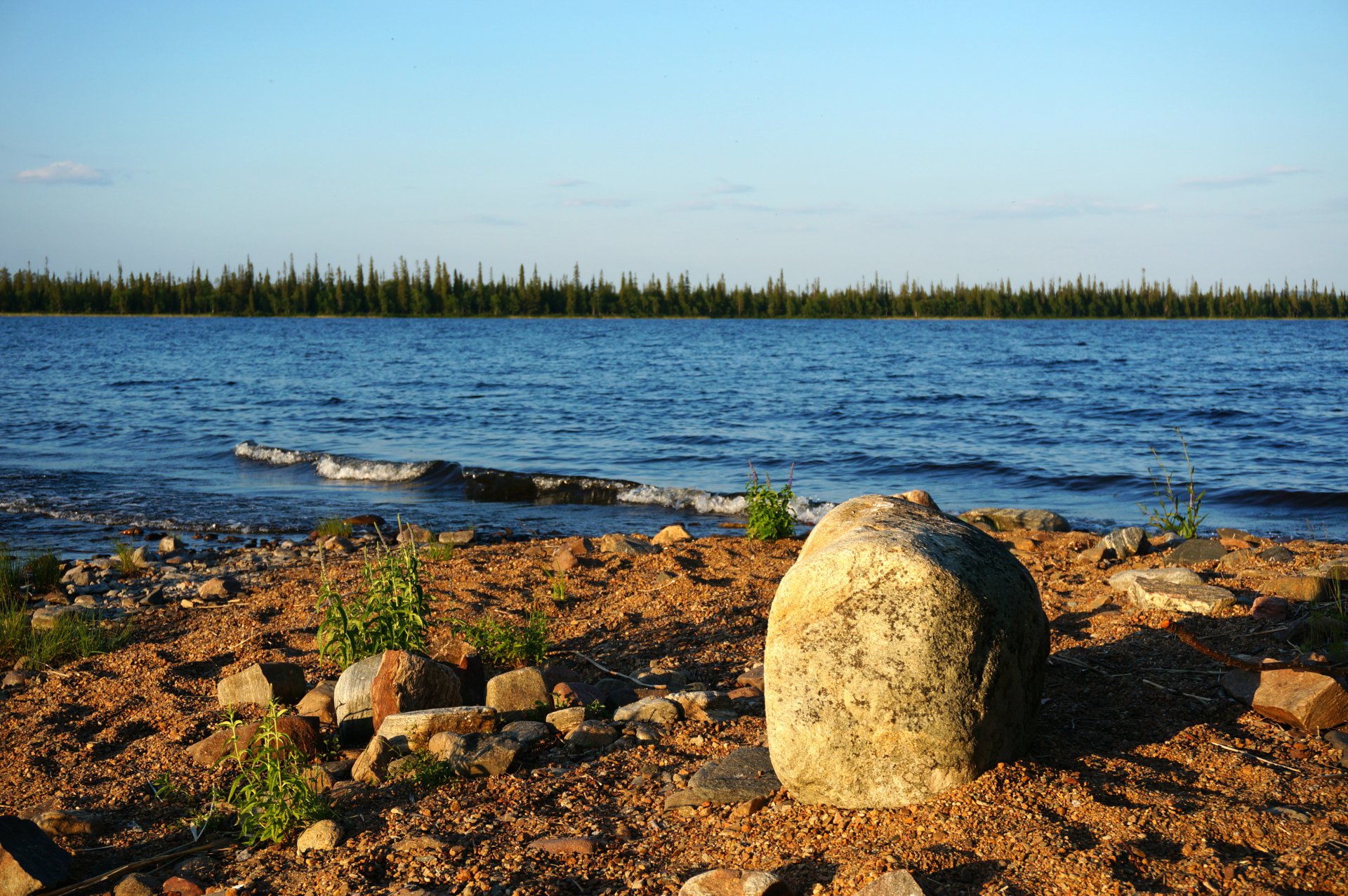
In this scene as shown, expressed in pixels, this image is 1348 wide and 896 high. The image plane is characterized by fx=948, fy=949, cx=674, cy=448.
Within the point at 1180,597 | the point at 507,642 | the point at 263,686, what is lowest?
the point at 263,686

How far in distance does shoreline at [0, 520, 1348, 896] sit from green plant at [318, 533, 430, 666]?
62 cm

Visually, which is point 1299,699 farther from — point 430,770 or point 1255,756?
point 430,770

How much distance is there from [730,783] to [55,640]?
17.4ft

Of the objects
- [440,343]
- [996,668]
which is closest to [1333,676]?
[996,668]

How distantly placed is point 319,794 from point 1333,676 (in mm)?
4554

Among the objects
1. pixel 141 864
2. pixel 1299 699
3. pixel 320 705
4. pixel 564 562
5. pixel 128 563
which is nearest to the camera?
pixel 141 864

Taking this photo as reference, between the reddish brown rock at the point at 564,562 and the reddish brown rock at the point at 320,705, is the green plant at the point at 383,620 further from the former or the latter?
the reddish brown rock at the point at 564,562

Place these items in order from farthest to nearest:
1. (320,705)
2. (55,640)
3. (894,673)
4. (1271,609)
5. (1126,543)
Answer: (1126,543), (55,640), (1271,609), (320,705), (894,673)

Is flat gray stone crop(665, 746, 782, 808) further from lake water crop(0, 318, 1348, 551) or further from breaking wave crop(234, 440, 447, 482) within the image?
breaking wave crop(234, 440, 447, 482)

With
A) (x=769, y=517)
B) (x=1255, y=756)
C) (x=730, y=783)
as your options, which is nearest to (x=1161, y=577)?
(x=1255, y=756)

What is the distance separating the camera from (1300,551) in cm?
819

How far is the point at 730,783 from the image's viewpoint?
390 cm

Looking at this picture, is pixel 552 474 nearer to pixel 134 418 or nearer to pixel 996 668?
pixel 996 668

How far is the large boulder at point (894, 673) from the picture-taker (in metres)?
3.47
